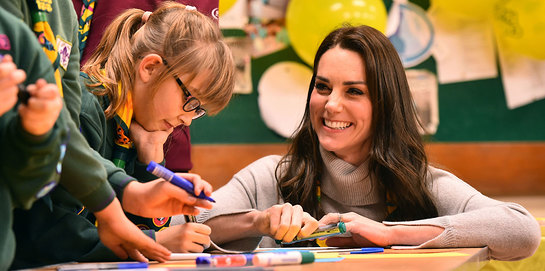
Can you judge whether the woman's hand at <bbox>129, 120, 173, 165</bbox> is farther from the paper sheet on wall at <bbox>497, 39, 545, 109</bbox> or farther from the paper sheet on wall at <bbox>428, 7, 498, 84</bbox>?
the paper sheet on wall at <bbox>497, 39, 545, 109</bbox>

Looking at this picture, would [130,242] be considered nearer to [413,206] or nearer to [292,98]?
[413,206]

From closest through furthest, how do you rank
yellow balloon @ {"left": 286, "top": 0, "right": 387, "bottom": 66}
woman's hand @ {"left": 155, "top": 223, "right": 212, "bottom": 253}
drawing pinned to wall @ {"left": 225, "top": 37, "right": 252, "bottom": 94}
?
woman's hand @ {"left": 155, "top": 223, "right": 212, "bottom": 253} → yellow balloon @ {"left": 286, "top": 0, "right": 387, "bottom": 66} → drawing pinned to wall @ {"left": 225, "top": 37, "right": 252, "bottom": 94}

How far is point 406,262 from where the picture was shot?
1.12 metres

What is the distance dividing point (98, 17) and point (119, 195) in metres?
0.75

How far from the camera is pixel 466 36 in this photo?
11.8ft

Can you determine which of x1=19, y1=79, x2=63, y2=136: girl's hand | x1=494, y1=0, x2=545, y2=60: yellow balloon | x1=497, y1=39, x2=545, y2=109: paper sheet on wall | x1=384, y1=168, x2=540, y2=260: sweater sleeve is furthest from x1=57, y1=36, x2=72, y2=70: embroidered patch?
x1=497, y1=39, x2=545, y2=109: paper sheet on wall

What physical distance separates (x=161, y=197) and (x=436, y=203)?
89cm

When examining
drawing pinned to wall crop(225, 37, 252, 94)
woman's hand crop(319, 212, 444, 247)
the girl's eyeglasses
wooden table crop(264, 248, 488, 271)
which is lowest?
drawing pinned to wall crop(225, 37, 252, 94)

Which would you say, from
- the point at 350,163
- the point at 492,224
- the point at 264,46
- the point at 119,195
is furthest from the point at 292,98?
the point at 119,195

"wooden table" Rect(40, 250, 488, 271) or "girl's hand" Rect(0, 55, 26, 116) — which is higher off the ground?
"girl's hand" Rect(0, 55, 26, 116)

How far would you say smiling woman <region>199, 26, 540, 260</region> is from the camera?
1.75 m

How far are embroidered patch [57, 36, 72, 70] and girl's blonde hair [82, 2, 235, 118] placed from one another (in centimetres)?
34

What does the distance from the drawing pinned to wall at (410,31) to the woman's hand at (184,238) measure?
237 centimetres

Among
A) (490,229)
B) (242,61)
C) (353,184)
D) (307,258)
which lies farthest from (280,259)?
(242,61)
